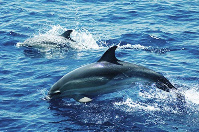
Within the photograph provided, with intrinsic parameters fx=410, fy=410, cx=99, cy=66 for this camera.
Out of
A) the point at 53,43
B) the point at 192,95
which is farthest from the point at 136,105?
the point at 53,43

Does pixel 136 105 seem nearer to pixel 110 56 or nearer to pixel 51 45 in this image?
pixel 110 56

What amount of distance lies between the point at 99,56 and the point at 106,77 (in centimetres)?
556

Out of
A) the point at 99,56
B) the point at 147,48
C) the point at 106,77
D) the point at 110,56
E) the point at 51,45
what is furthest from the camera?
the point at 51,45

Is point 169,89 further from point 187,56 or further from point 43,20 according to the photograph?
point 43,20

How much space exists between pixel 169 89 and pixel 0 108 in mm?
6175

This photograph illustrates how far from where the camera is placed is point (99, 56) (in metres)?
20.4

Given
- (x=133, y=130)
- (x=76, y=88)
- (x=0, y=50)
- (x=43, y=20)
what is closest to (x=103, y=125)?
(x=133, y=130)

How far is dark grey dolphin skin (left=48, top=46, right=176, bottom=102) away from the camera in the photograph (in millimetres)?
→ 14883

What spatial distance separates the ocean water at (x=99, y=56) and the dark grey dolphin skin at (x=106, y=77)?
1.47ft

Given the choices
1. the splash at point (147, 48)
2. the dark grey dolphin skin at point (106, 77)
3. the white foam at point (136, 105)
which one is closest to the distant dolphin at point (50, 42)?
the splash at point (147, 48)

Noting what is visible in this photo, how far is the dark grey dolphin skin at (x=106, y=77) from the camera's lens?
14883 millimetres

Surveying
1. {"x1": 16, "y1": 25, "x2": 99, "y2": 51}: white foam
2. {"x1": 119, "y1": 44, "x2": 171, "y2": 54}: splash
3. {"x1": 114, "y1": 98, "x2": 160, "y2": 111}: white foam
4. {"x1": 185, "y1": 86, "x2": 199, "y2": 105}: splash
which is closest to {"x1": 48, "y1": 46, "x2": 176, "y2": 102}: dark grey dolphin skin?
{"x1": 114, "y1": 98, "x2": 160, "y2": 111}: white foam

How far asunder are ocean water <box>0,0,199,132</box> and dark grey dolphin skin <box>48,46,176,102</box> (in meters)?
0.45

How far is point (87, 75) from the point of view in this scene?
1488cm
